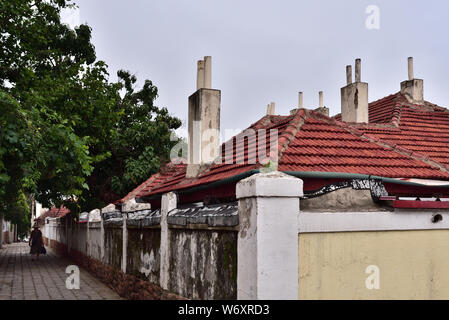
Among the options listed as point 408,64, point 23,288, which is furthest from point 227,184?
point 408,64

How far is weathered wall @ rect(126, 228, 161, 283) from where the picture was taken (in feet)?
27.7

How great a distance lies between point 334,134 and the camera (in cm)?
1035

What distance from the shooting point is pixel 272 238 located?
15.5 feet

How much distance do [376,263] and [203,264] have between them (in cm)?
218

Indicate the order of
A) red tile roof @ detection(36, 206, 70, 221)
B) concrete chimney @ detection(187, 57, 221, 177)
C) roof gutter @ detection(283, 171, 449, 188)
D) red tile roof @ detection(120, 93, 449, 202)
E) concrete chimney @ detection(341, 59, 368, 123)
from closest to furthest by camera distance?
1. roof gutter @ detection(283, 171, 449, 188)
2. red tile roof @ detection(120, 93, 449, 202)
3. concrete chimney @ detection(187, 57, 221, 177)
4. concrete chimney @ detection(341, 59, 368, 123)
5. red tile roof @ detection(36, 206, 70, 221)

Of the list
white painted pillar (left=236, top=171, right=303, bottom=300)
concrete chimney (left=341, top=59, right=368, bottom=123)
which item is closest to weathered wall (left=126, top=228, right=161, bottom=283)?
white painted pillar (left=236, top=171, right=303, bottom=300)

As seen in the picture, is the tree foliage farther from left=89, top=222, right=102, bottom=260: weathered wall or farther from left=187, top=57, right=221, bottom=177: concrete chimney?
left=187, top=57, right=221, bottom=177: concrete chimney

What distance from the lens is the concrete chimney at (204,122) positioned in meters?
10.7

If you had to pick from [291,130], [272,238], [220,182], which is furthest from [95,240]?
[272,238]

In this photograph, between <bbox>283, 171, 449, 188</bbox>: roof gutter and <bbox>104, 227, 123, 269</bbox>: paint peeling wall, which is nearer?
<bbox>283, 171, 449, 188</bbox>: roof gutter

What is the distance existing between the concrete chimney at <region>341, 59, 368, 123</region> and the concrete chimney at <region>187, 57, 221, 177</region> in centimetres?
478
